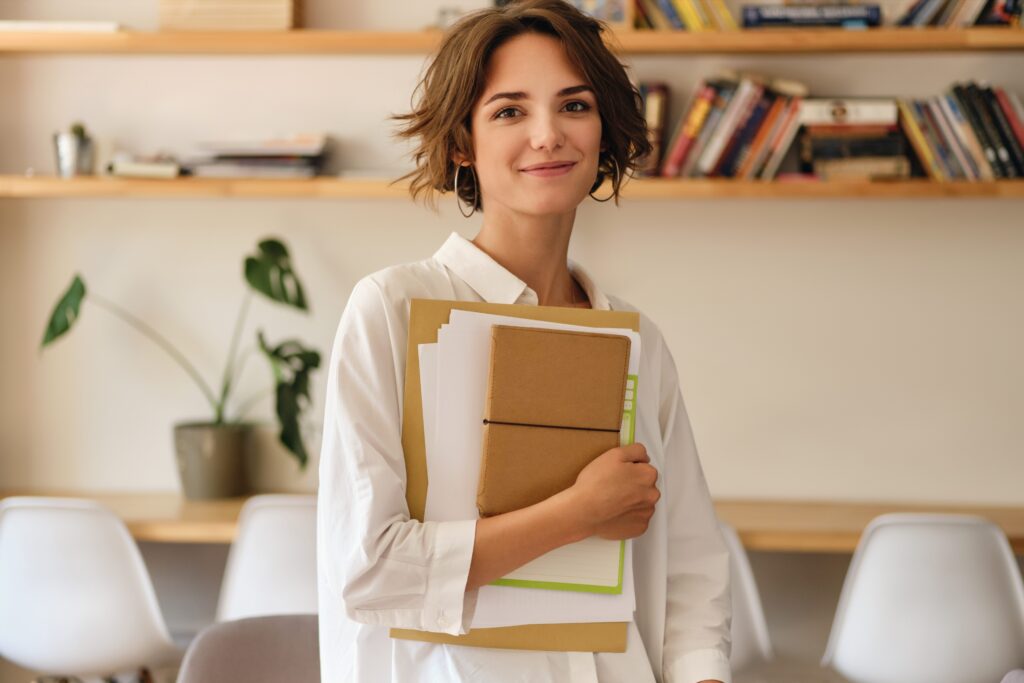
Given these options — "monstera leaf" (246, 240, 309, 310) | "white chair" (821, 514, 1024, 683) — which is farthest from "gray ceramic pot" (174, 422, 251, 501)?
"white chair" (821, 514, 1024, 683)

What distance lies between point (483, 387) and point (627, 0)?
2.15 m

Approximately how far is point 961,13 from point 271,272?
1.94m

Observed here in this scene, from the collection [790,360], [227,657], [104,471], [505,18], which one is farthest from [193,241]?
[505,18]

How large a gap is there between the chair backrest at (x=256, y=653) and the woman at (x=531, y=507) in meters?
0.51

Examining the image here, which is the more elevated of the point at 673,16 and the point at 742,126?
the point at 673,16

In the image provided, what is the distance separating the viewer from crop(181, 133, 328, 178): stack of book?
2977 mm

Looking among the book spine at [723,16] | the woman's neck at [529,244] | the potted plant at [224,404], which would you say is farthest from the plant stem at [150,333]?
the woman's neck at [529,244]

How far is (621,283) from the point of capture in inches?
126

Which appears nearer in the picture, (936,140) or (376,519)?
(376,519)

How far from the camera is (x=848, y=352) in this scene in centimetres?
313

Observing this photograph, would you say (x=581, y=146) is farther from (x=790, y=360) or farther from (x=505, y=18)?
(x=790, y=360)

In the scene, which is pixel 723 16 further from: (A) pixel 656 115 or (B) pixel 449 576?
(B) pixel 449 576

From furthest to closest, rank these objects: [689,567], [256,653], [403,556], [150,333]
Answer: [150,333]
[256,653]
[689,567]
[403,556]

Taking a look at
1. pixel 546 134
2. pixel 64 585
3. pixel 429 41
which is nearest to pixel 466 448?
pixel 546 134
